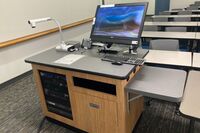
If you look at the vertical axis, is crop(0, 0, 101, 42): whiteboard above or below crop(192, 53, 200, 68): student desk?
above

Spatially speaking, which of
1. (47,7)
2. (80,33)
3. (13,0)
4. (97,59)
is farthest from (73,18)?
(97,59)

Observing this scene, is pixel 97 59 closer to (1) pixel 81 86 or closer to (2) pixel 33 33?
(1) pixel 81 86

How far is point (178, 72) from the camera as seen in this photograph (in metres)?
1.72

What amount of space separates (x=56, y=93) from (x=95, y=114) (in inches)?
22.1

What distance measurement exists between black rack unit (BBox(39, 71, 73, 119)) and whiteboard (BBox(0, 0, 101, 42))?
64.0 inches

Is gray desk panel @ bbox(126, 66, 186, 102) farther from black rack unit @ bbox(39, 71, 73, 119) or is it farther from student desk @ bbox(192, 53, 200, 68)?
black rack unit @ bbox(39, 71, 73, 119)

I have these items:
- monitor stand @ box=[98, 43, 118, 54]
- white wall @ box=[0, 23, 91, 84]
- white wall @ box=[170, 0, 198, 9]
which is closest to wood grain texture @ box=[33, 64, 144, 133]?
monitor stand @ box=[98, 43, 118, 54]

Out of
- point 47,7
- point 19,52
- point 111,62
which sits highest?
point 47,7

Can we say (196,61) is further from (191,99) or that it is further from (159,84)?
(191,99)

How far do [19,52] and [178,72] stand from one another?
295 centimetres

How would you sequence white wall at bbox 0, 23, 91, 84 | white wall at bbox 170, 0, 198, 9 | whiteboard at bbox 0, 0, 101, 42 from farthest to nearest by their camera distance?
white wall at bbox 170, 0, 198, 9, white wall at bbox 0, 23, 91, 84, whiteboard at bbox 0, 0, 101, 42

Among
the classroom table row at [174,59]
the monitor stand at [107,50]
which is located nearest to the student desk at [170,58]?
the classroom table row at [174,59]

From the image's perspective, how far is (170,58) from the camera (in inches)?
86.7

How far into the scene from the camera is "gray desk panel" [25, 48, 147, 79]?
1.51 meters
